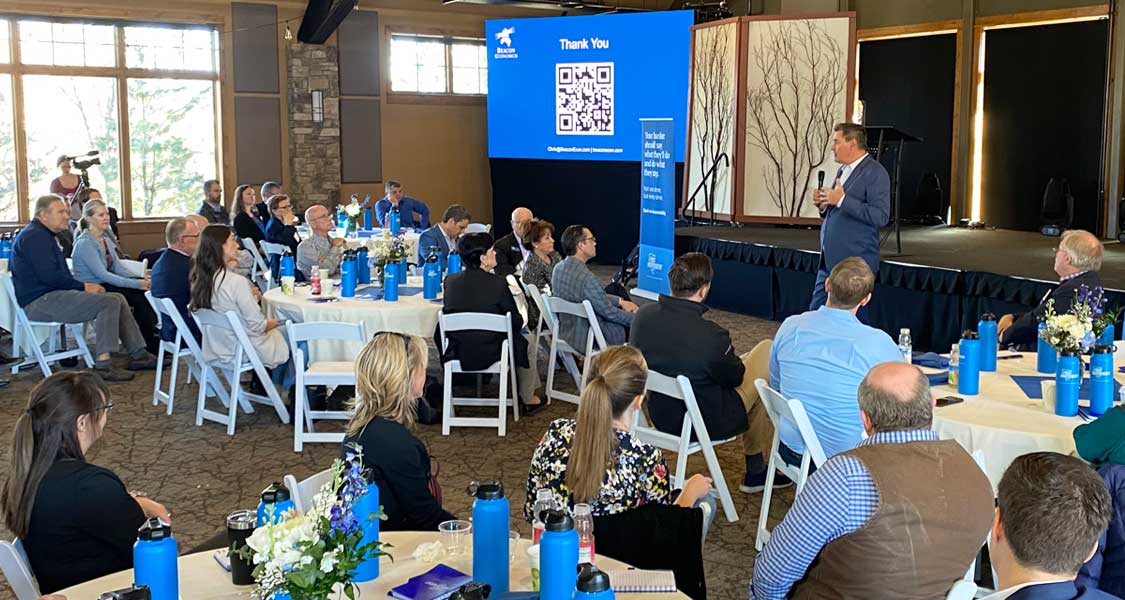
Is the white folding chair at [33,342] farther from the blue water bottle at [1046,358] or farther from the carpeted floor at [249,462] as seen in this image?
the blue water bottle at [1046,358]

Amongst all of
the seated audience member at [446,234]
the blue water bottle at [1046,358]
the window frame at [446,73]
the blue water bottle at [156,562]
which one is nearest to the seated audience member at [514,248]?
the seated audience member at [446,234]

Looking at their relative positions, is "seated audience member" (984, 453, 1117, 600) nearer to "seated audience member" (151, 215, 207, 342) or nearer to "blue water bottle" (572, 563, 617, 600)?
"blue water bottle" (572, 563, 617, 600)

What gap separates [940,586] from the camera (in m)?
2.77

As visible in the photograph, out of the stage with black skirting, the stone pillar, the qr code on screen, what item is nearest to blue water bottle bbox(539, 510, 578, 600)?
the stage with black skirting

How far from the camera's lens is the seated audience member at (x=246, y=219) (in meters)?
10.7

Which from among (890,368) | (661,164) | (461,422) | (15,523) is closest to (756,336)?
(661,164)

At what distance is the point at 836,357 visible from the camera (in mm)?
4270

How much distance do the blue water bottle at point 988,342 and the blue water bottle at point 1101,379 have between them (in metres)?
0.64

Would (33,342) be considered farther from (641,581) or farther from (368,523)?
(641,581)

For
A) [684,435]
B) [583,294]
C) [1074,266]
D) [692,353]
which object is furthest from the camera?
[583,294]

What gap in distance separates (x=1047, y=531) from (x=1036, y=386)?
257cm

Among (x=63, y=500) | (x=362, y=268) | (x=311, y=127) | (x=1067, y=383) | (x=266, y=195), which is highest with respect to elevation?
(x=311, y=127)

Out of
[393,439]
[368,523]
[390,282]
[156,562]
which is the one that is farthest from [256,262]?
[156,562]

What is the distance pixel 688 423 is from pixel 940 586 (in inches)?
81.6
